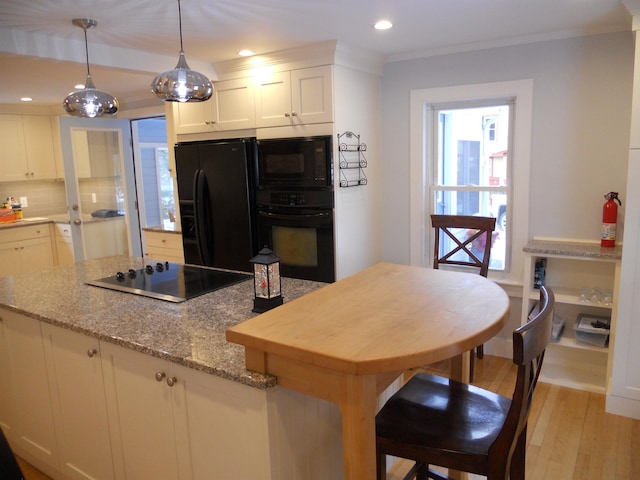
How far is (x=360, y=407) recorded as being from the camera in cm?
124

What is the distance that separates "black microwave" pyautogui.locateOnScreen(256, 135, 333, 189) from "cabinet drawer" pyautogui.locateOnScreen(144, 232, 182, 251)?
1260 mm

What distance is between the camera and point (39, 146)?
5668 millimetres

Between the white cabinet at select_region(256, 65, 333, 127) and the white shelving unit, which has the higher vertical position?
the white cabinet at select_region(256, 65, 333, 127)

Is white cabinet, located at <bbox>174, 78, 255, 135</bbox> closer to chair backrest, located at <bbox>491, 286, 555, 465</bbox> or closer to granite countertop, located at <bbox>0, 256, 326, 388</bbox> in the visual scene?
granite countertop, located at <bbox>0, 256, 326, 388</bbox>

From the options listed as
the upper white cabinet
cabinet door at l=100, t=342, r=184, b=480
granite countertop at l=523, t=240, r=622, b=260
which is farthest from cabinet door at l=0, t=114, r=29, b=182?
granite countertop at l=523, t=240, r=622, b=260

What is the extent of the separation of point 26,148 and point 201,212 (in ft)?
10.1

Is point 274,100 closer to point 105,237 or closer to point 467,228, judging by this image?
point 467,228

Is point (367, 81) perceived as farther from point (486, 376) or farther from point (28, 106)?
point (28, 106)

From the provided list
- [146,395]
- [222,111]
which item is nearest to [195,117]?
[222,111]

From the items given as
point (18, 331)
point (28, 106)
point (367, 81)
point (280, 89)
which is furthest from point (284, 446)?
point (28, 106)

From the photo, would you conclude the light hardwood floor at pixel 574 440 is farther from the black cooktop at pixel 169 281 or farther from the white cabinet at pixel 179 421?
the black cooktop at pixel 169 281

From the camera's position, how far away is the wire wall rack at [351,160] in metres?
3.41

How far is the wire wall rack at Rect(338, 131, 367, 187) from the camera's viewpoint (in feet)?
11.2

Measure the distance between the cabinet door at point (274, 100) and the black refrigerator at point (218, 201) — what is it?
218 mm
